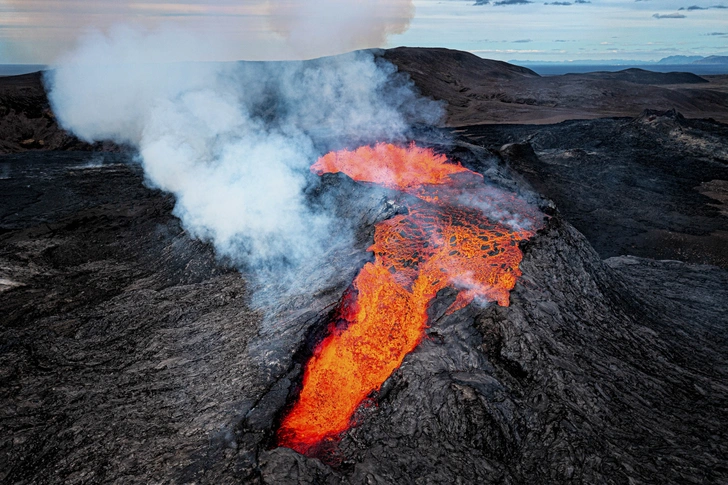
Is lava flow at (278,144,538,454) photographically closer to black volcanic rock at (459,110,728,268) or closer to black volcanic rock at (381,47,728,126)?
black volcanic rock at (459,110,728,268)

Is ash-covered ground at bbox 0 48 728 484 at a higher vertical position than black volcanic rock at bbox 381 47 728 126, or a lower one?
lower

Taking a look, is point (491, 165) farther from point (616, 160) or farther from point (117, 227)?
point (616, 160)

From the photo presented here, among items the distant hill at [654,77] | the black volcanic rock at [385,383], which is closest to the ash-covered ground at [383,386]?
the black volcanic rock at [385,383]

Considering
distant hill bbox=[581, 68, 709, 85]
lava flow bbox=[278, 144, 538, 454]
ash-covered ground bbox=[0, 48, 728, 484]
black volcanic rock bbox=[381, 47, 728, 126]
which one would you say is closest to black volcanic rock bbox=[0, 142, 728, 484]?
ash-covered ground bbox=[0, 48, 728, 484]

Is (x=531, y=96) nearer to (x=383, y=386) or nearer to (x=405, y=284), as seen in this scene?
(x=405, y=284)

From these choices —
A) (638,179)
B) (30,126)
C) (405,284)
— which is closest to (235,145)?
(405,284)
